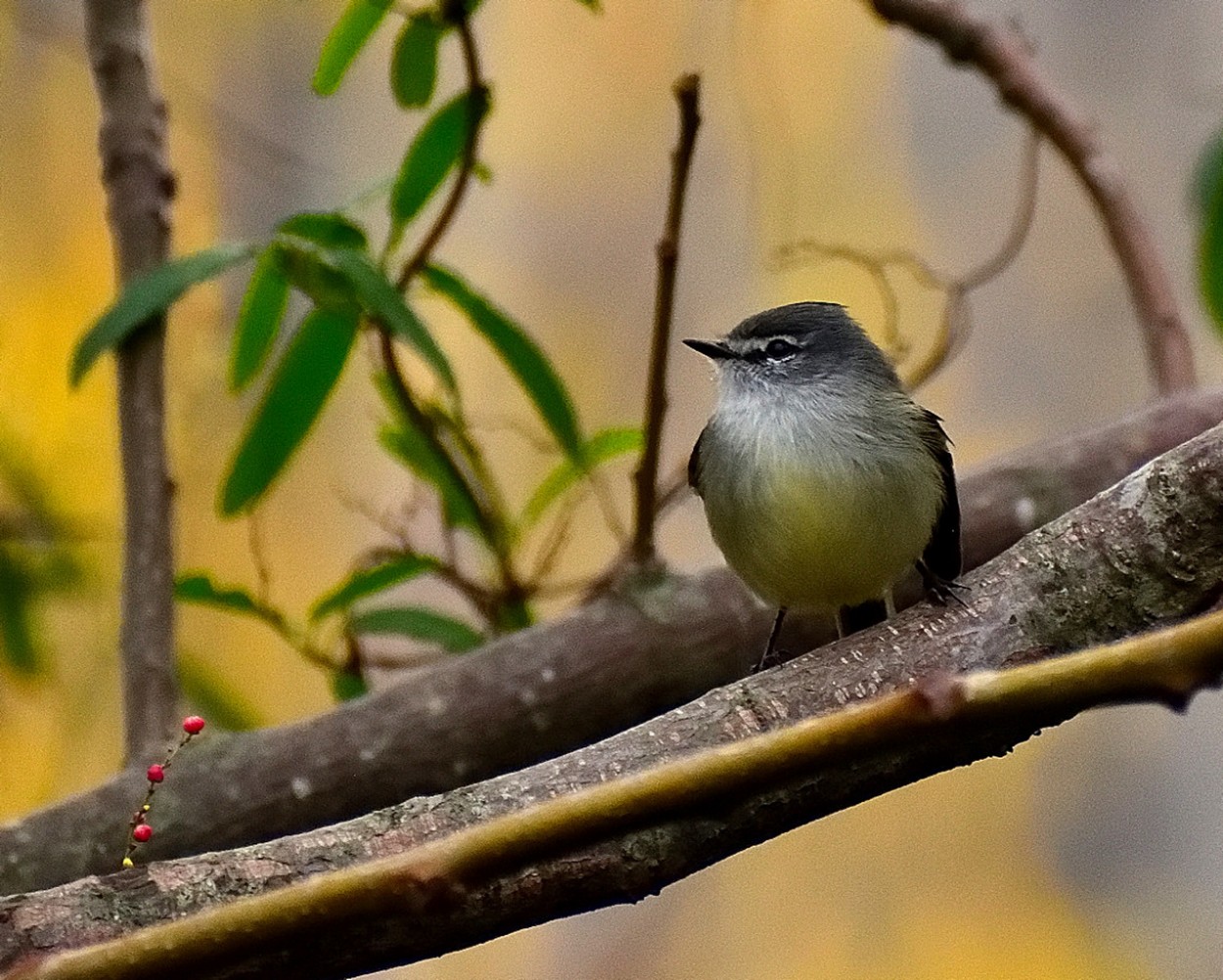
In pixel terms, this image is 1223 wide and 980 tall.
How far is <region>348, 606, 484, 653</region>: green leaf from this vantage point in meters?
2.21

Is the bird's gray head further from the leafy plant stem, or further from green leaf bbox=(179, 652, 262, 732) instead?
green leaf bbox=(179, 652, 262, 732)

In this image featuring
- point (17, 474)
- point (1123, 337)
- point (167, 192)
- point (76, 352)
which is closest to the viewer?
point (76, 352)

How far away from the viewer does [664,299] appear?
1768 millimetres

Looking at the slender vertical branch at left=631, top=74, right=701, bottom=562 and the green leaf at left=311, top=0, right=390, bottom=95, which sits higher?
the green leaf at left=311, top=0, right=390, bottom=95

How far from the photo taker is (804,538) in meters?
1.85

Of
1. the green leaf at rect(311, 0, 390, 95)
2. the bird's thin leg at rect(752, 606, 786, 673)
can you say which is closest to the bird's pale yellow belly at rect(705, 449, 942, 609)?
the bird's thin leg at rect(752, 606, 786, 673)

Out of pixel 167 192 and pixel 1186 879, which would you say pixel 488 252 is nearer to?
pixel 167 192

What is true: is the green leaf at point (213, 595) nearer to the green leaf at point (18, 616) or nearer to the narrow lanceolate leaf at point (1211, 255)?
the green leaf at point (18, 616)

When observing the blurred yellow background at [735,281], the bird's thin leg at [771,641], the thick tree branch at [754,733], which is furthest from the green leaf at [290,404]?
the blurred yellow background at [735,281]

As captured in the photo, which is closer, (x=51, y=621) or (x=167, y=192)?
(x=167, y=192)

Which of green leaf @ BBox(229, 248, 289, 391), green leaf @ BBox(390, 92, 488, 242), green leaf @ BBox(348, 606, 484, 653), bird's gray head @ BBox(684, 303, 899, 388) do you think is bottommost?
green leaf @ BBox(348, 606, 484, 653)

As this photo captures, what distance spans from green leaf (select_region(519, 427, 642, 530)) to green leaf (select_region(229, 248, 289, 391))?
49 centimetres

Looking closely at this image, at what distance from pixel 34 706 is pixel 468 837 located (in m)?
2.82

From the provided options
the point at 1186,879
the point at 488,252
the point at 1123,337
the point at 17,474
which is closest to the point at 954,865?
the point at 1186,879
